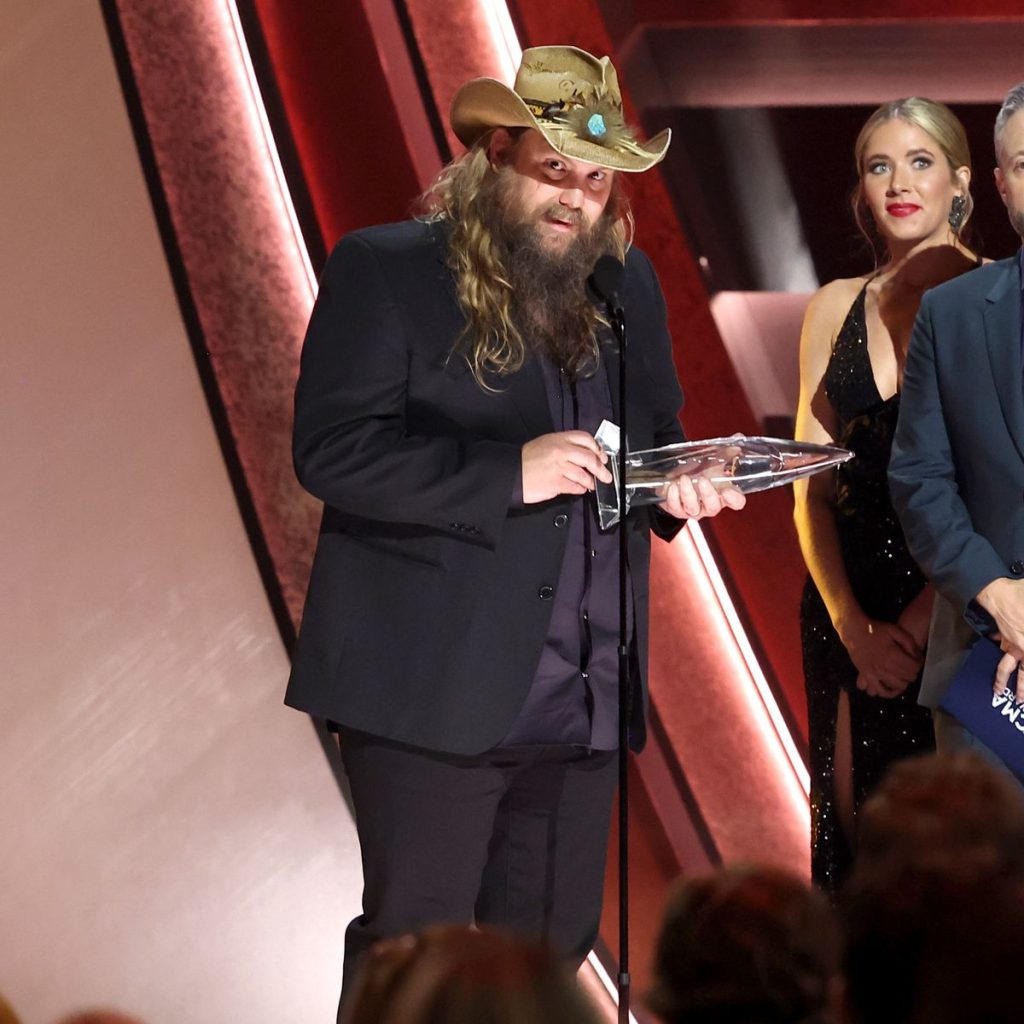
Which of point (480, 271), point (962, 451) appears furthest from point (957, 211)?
point (480, 271)

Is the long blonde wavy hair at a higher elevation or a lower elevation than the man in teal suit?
higher

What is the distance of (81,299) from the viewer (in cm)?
387

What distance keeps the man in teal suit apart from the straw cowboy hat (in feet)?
→ 2.20

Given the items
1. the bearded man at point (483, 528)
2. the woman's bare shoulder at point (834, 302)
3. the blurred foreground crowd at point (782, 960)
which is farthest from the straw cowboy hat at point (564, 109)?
the blurred foreground crowd at point (782, 960)

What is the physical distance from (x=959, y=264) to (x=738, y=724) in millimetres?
1349

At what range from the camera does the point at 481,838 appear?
2.77m

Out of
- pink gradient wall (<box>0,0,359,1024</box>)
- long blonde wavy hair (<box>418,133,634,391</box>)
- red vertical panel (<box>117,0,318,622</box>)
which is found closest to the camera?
long blonde wavy hair (<box>418,133,634,391</box>)

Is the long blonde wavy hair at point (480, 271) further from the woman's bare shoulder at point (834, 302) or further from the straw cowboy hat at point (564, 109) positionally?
the woman's bare shoulder at point (834, 302)

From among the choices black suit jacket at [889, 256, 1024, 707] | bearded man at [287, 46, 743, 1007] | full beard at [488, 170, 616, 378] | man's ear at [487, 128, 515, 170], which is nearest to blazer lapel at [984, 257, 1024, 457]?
black suit jacket at [889, 256, 1024, 707]

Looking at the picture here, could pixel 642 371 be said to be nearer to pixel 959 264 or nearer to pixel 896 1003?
pixel 959 264

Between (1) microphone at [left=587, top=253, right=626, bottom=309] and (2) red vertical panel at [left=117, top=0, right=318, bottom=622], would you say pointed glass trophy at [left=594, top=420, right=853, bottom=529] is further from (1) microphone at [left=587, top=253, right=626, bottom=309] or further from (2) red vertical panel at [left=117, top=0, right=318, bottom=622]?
(2) red vertical panel at [left=117, top=0, right=318, bottom=622]

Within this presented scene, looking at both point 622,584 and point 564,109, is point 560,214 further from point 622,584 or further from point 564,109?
point 622,584

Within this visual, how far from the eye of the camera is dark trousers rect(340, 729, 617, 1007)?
2.72 metres

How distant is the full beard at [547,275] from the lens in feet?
9.26
